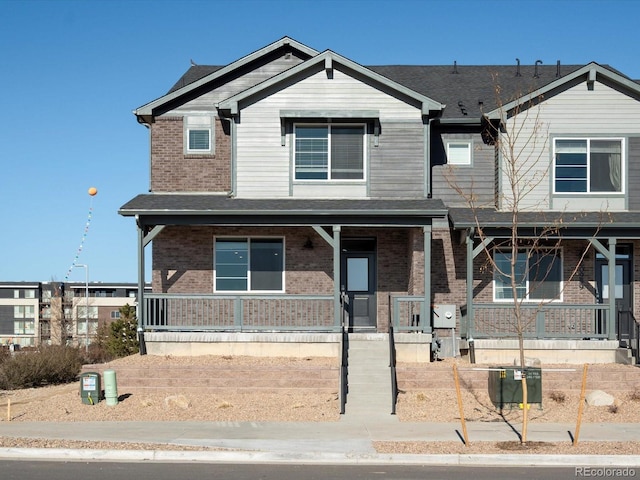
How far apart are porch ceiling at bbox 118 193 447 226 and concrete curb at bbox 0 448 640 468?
30.1 ft

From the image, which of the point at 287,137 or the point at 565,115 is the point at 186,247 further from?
the point at 565,115

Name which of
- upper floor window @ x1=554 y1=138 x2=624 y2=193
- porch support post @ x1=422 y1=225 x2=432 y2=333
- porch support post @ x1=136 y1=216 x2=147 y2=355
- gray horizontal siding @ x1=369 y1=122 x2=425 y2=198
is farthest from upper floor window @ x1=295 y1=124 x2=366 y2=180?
upper floor window @ x1=554 y1=138 x2=624 y2=193

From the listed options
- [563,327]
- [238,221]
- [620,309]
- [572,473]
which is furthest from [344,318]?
[572,473]

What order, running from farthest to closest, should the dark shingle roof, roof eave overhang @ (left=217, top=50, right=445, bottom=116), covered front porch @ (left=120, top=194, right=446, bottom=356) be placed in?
the dark shingle roof → roof eave overhang @ (left=217, top=50, right=445, bottom=116) → covered front porch @ (left=120, top=194, right=446, bottom=356)

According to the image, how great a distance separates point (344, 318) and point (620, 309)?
743cm

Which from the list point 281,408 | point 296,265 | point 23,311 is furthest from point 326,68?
point 23,311

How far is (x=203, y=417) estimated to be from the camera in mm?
16969

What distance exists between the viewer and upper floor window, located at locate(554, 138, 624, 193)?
2314cm

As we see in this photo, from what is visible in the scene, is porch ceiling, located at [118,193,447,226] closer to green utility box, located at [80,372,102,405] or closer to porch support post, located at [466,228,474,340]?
porch support post, located at [466,228,474,340]

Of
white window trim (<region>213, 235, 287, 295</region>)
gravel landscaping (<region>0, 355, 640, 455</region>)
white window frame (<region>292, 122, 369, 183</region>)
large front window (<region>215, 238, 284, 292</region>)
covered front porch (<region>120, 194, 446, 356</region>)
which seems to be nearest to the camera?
gravel landscaping (<region>0, 355, 640, 455</region>)

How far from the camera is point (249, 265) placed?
23438mm

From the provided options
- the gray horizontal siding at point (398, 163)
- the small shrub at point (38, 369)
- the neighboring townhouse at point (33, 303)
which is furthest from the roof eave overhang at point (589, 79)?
the neighboring townhouse at point (33, 303)

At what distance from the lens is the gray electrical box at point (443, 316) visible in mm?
23094

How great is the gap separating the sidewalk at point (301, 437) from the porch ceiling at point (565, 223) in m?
6.49
